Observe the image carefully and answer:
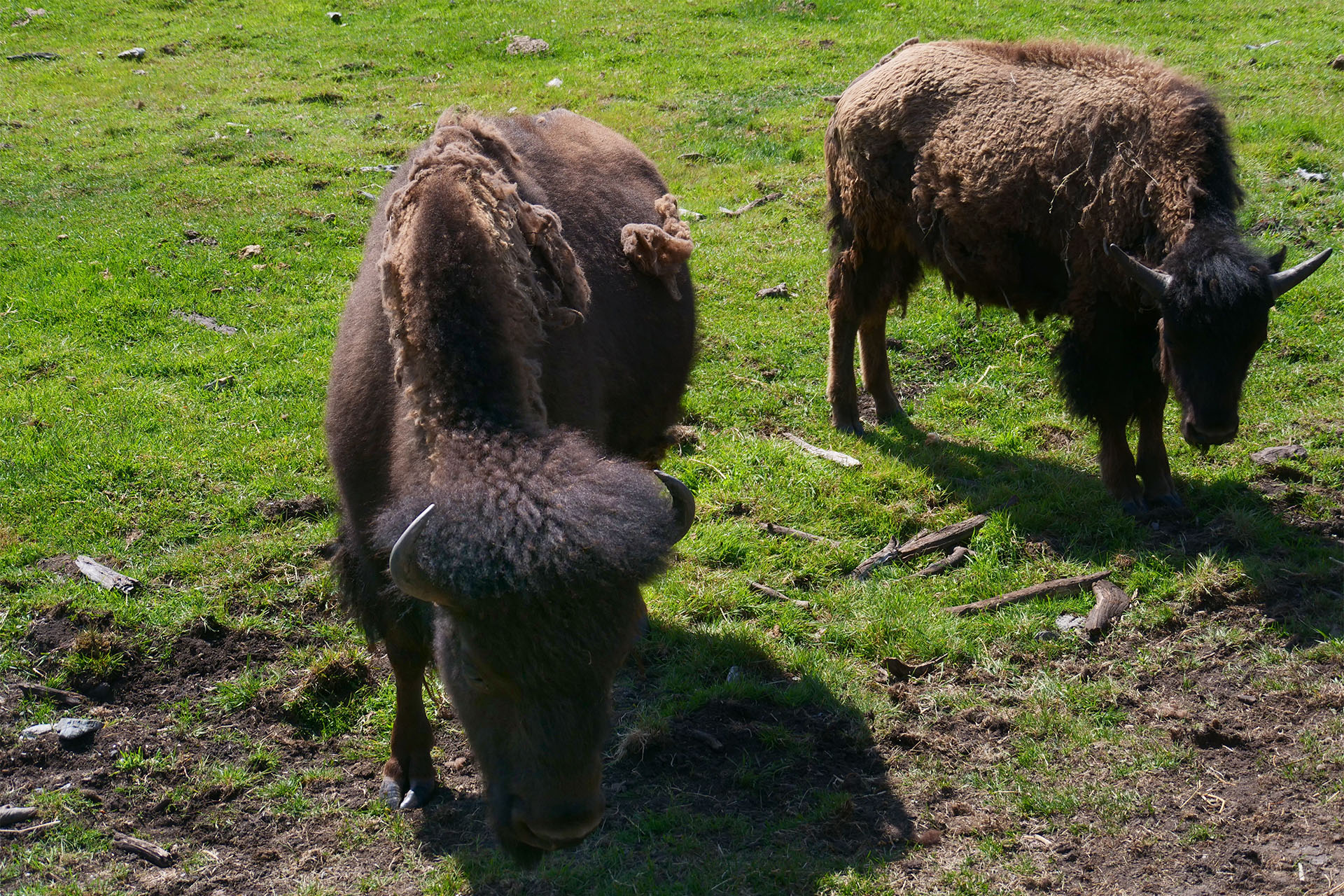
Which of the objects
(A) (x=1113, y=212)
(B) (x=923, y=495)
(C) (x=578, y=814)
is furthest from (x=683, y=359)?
(C) (x=578, y=814)

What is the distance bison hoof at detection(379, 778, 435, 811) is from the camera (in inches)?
162

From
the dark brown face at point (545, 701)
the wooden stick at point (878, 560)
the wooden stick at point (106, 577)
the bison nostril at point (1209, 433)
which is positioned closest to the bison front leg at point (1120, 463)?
the bison nostril at point (1209, 433)

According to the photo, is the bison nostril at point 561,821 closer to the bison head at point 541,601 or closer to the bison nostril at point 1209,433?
the bison head at point 541,601

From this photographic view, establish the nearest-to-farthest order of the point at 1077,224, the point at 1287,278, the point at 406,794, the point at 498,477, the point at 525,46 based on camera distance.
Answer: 1. the point at 498,477
2. the point at 406,794
3. the point at 1287,278
4. the point at 1077,224
5. the point at 525,46

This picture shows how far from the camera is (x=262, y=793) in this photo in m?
4.19

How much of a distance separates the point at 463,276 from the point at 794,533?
10.2 ft

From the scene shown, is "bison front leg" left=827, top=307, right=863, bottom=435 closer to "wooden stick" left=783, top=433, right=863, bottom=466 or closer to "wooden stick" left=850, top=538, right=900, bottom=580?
"wooden stick" left=783, top=433, right=863, bottom=466

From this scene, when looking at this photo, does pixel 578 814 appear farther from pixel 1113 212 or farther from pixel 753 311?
pixel 753 311

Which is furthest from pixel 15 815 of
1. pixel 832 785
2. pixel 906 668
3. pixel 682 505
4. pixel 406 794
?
pixel 906 668

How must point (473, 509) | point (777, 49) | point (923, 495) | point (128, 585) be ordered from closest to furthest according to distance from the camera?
point (473, 509) → point (128, 585) → point (923, 495) → point (777, 49)

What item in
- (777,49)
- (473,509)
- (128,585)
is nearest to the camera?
(473,509)

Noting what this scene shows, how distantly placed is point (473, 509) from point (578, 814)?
927 millimetres

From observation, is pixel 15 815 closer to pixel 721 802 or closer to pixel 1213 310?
pixel 721 802

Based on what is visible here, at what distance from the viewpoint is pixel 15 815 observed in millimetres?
4020
